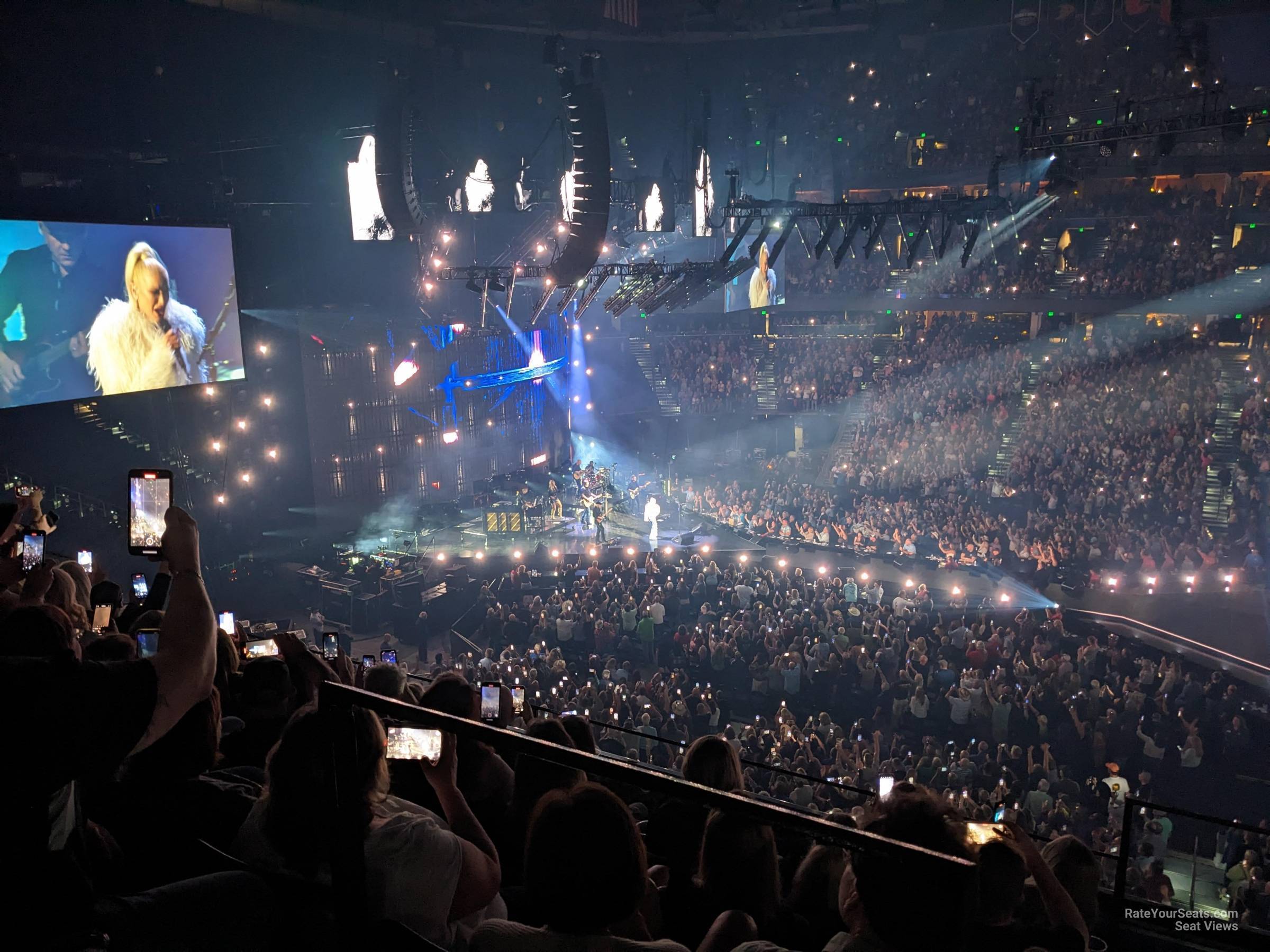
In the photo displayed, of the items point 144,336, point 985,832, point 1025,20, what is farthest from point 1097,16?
point 985,832

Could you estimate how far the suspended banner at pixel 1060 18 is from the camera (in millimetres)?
26844

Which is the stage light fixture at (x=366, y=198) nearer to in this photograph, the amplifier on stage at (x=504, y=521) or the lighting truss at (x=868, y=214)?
the amplifier on stage at (x=504, y=521)

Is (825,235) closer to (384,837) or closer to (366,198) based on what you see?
(366,198)

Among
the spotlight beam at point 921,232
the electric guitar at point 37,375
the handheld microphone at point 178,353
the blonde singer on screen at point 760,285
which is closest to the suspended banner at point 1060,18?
the blonde singer on screen at point 760,285

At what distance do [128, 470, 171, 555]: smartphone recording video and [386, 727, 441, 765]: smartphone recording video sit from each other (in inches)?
64.0

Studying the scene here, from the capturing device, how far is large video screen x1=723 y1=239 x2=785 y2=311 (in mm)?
27266

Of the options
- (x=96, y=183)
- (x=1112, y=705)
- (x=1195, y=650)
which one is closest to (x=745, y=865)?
(x=1112, y=705)

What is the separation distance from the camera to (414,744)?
2.37 metres

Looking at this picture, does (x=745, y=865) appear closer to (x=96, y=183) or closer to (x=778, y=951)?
(x=778, y=951)

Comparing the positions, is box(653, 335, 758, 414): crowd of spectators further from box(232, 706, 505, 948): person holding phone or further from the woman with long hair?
box(232, 706, 505, 948): person holding phone

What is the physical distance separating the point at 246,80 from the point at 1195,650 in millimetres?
20024

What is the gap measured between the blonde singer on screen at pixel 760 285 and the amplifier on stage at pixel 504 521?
11.0m

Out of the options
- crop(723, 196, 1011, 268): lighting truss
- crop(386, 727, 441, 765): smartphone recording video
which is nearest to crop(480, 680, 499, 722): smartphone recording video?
crop(386, 727, 441, 765): smartphone recording video

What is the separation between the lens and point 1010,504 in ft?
59.9
